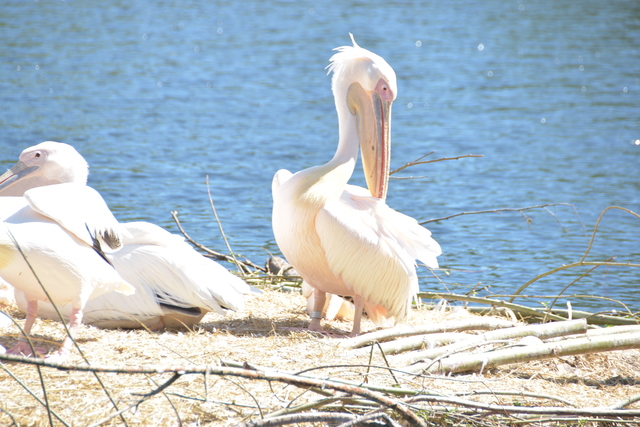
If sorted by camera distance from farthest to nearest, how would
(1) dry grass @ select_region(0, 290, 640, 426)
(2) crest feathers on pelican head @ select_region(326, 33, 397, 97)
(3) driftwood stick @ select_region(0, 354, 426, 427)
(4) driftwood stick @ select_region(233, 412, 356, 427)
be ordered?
1. (2) crest feathers on pelican head @ select_region(326, 33, 397, 97)
2. (1) dry grass @ select_region(0, 290, 640, 426)
3. (4) driftwood stick @ select_region(233, 412, 356, 427)
4. (3) driftwood stick @ select_region(0, 354, 426, 427)

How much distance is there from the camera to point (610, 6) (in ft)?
80.3

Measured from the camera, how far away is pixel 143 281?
418 centimetres

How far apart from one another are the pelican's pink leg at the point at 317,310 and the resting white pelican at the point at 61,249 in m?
1.08

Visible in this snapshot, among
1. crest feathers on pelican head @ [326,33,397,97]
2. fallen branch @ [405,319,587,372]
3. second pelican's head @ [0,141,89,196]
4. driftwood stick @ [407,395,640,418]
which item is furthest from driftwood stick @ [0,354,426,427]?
crest feathers on pelican head @ [326,33,397,97]

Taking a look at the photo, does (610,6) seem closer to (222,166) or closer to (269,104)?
(269,104)

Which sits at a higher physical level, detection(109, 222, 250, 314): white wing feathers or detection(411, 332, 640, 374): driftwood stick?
detection(109, 222, 250, 314): white wing feathers

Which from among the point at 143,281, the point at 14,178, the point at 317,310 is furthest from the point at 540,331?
the point at 14,178

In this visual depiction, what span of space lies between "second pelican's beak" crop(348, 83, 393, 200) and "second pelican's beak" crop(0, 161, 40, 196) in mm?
1839

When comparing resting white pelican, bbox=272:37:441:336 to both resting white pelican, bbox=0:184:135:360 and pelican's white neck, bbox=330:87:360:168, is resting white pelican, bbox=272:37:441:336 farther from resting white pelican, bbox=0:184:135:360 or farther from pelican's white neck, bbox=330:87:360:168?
resting white pelican, bbox=0:184:135:360

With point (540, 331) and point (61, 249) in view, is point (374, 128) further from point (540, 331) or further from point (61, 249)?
point (61, 249)

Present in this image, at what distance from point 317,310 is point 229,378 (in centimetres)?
126

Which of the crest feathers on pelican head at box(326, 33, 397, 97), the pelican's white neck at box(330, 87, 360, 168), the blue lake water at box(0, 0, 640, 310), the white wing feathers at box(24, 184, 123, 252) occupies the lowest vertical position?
the blue lake water at box(0, 0, 640, 310)

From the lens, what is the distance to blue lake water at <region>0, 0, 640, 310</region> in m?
7.67

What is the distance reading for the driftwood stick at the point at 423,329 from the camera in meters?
3.84
